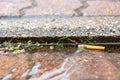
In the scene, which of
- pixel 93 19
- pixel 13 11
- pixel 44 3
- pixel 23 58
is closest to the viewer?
pixel 23 58

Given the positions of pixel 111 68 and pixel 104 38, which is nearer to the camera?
pixel 111 68

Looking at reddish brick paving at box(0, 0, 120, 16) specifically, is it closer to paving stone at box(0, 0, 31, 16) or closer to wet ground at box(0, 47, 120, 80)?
paving stone at box(0, 0, 31, 16)

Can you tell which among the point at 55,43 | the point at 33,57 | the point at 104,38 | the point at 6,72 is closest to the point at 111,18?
the point at 104,38

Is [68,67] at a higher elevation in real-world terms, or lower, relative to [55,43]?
lower

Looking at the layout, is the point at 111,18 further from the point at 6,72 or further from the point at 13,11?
the point at 6,72

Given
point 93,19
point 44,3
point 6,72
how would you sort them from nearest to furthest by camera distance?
point 6,72, point 93,19, point 44,3

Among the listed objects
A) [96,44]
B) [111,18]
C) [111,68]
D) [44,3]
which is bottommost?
[111,68]

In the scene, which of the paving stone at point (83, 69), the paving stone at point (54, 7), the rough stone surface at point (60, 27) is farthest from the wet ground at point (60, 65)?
the paving stone at point (54, 7)
